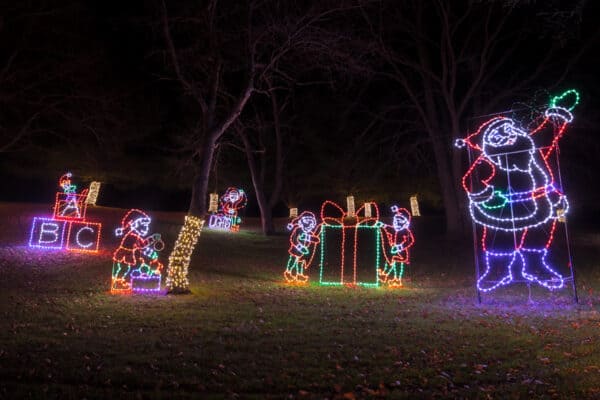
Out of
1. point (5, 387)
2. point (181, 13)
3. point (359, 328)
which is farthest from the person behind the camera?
point (181, 13)

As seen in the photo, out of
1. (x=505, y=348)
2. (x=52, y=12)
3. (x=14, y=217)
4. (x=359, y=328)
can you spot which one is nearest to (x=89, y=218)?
(x=14, y=217)

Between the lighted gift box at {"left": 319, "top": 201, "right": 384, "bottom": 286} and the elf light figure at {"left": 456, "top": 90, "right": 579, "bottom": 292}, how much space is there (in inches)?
117

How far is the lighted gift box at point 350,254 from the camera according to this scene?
1449cm

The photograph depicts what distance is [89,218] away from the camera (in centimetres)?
2200

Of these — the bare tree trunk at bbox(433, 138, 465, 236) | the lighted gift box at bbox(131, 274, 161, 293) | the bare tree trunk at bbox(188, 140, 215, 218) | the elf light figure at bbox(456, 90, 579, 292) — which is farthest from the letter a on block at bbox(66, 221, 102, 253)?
the bare tree trunk at bbox(433, 138, 465, 236)

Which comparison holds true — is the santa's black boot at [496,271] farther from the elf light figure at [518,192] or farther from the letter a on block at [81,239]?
the letter a on block at [81,239]

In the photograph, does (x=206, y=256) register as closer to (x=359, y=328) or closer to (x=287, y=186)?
(x=359, y=328)

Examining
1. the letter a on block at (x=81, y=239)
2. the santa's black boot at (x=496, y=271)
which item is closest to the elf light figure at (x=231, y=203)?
the letter a on block at (x=81, y=239)

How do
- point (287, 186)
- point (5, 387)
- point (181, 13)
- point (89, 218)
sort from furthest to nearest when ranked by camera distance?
point (287, 186) < point (89, 218) < point (181, 13) < point (5, 387)

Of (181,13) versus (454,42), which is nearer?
(181,13)

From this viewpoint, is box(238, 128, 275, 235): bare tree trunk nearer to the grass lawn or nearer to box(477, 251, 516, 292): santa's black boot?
box(477, 251, 516, 292): santa's black boot

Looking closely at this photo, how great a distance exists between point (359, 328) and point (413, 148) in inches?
666

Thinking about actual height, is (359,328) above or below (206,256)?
below

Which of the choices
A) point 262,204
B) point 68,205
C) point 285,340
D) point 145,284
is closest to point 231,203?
point 262,204
